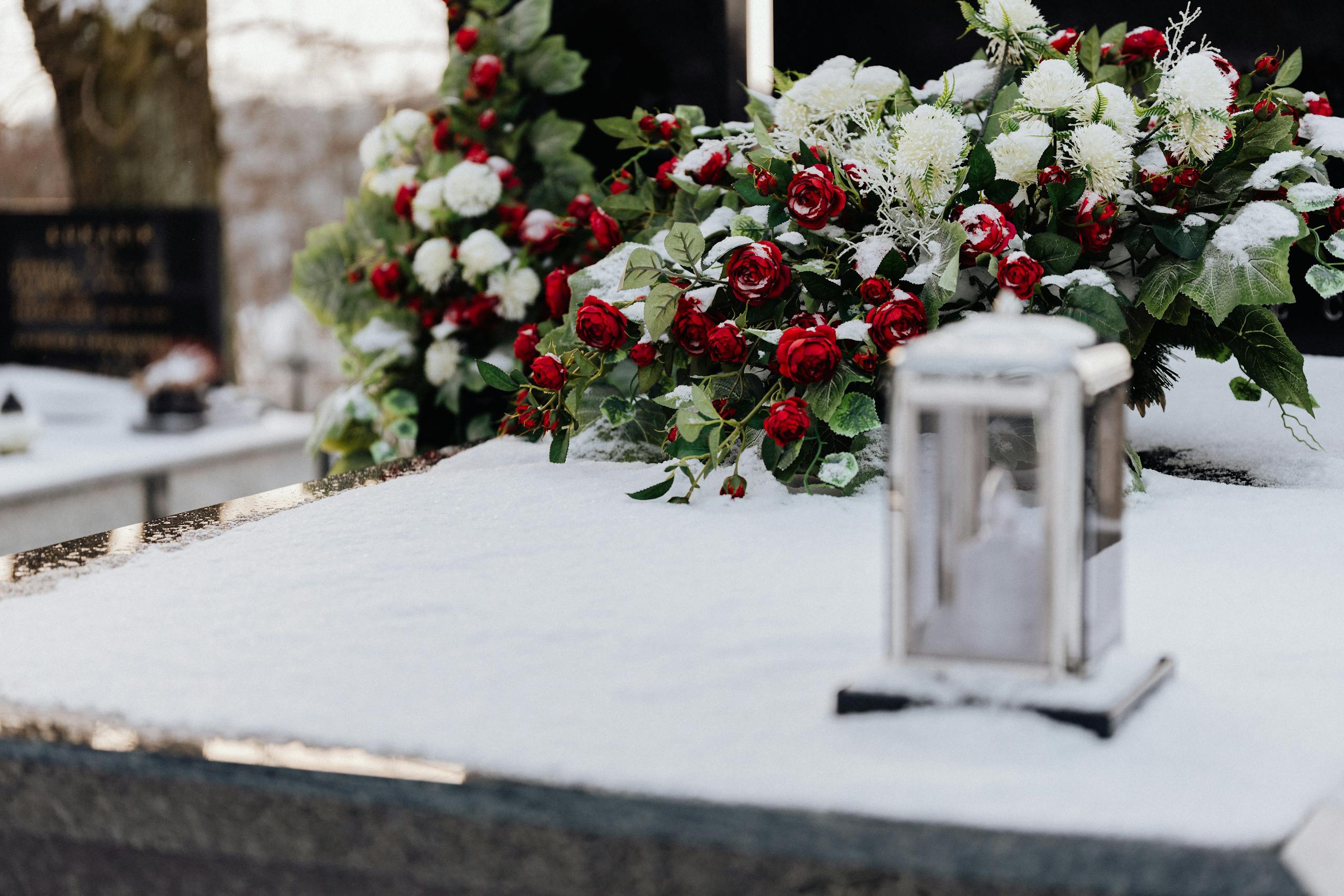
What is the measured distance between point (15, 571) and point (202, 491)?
3231mm

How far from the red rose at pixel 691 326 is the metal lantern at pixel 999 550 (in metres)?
0.74

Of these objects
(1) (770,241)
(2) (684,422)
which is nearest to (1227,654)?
(2) (684,422)

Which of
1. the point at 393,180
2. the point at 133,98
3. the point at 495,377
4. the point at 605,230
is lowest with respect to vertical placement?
the point at 495,377

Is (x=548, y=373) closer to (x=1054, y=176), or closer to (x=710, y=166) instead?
(x=710, y=166)

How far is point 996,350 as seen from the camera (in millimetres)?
881

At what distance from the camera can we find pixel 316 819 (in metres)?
0.88

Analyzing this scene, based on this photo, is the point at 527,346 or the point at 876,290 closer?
the point at 876,290

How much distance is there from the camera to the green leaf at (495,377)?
182cm

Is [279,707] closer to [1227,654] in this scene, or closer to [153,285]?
[1227,654]

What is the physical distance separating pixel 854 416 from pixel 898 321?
13 centimetres

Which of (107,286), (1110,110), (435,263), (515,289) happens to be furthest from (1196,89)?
(107,286)

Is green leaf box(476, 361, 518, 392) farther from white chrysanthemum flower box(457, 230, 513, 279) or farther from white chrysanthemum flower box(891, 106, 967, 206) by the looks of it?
white chrysanthemum flower box(457, 230, 513, 279)

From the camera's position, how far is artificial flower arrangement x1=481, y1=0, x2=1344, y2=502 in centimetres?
165

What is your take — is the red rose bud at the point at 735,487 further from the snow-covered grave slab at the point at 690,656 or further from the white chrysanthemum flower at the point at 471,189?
the white chrysanthemum flower at the point at 471,189
